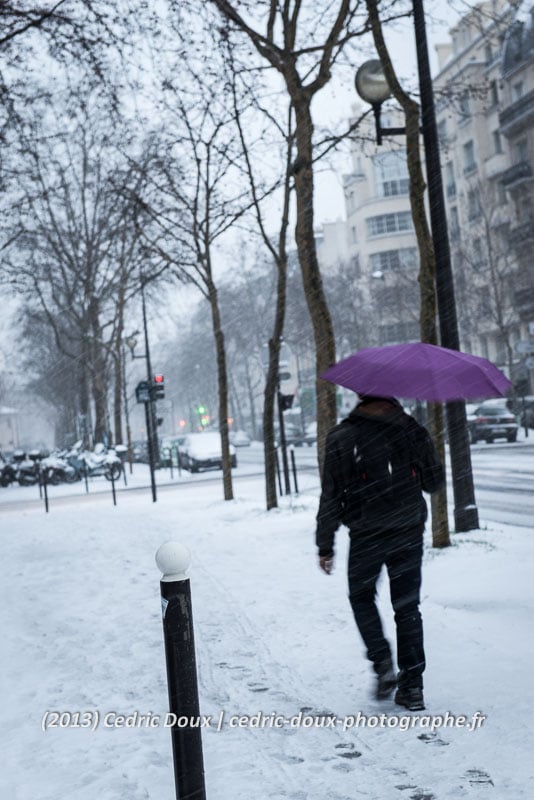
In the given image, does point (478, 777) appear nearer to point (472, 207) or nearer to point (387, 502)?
point (387, 502)

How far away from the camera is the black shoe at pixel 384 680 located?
203 inches

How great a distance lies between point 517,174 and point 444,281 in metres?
37.5

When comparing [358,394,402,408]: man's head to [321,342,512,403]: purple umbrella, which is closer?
[321,342,512,403]: purple umbrella

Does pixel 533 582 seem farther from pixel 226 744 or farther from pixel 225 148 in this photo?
pixel 225 148

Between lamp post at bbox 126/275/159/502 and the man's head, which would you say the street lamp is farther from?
lamp post at bbox 126/275/159/502

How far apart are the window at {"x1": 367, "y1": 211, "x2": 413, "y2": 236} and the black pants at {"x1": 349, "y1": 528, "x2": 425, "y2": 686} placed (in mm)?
68001

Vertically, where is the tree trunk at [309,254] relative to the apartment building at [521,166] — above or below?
below

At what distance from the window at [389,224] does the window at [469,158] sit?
48.3ft

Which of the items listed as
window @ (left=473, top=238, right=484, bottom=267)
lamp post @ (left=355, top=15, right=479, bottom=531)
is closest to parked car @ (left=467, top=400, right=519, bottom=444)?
window @ (left=473, top=238, right=484, bottom=267)

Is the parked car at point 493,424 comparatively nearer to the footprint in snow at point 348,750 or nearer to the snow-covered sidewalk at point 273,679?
the snow-covered sidewalk at point 273,679

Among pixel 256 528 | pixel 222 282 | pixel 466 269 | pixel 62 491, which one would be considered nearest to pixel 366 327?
pixel 466 269

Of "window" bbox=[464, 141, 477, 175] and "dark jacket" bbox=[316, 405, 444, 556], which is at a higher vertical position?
"window" bbox=[464, 141, 477, 175]

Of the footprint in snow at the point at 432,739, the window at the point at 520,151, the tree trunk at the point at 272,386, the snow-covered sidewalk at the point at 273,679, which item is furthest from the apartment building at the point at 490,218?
the footprint in snow at the point at 432,739

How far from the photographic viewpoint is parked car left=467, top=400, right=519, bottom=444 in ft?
109
